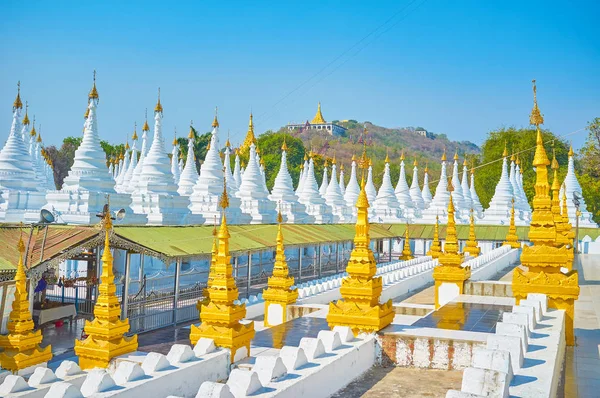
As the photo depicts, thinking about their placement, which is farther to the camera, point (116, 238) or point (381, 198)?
point (381, 198)

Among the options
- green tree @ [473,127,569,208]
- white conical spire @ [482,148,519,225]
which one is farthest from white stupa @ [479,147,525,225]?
green tree @ [473,127,569,208]

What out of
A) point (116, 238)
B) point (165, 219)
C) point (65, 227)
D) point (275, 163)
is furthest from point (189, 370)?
point (275, 163)

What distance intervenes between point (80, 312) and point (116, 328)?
309 inches

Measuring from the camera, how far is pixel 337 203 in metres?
48.2

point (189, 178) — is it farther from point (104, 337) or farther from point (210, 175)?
point (104, 337)

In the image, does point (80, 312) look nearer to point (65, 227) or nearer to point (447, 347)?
point (65, 227)

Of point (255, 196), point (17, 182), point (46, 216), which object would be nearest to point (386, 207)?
point (255, 196)

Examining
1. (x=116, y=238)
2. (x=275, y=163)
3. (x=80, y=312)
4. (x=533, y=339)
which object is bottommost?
(x=80, y=312)

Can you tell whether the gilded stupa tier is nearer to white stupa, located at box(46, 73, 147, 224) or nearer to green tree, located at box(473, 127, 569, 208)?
white stupa, located at box(46, 73, 147, 224)

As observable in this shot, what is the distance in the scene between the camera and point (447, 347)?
29.9 feet

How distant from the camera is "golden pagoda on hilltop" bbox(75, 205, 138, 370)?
31.9ft

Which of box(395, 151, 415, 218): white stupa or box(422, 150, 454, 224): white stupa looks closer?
box(422, 150, 454, 224): white stupa

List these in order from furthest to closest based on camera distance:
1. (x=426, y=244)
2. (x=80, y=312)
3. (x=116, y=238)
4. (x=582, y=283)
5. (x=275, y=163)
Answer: (x=275, y=163) < (x=426, y=244) < (x=582, y=283) < (x=80, y=312) < (x=116, y=238)

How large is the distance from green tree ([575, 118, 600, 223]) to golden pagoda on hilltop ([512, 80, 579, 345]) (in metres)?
46.8
